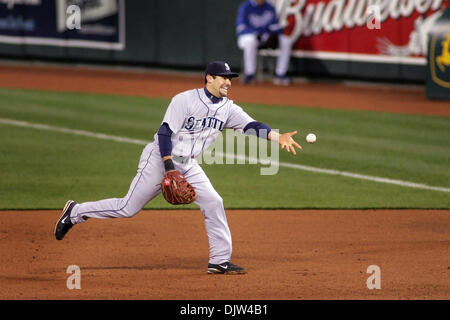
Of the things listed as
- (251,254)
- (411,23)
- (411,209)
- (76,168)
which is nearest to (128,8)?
(411,23)

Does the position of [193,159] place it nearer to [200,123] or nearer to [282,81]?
[200,123]

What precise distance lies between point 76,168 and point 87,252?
12.1ft

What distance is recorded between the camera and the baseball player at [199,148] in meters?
6.30

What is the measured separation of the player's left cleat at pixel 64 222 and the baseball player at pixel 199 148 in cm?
41

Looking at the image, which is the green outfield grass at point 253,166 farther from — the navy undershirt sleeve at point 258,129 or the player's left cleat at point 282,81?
the player's left cleat at point 282,81

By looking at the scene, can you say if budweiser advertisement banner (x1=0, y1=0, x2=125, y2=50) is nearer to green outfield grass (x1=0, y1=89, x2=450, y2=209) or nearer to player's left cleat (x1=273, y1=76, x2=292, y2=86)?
player's left cleat (x1=273, y1=76, x2=292, y2=86)

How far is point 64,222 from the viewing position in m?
6.95

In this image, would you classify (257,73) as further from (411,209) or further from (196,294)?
(196,294)

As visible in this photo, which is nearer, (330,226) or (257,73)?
(330,226)

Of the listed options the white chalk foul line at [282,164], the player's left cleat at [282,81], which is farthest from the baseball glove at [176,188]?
the player's left cleat at [282,81]

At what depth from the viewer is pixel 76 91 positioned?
17.2m

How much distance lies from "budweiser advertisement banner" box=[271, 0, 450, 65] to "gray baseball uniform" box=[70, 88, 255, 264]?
35.5 ft

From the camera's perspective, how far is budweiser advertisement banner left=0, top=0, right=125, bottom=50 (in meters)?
21.0

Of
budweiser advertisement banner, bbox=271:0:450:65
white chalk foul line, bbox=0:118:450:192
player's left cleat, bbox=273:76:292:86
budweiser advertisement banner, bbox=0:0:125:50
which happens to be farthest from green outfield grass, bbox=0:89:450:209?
budweiser advertisement banner, bbox=0:0:125:50
